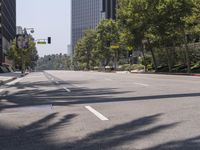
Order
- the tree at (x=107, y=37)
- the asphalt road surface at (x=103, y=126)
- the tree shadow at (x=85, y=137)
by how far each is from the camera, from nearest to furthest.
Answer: the tree shadow at (x=85, y=137)
the asphalt road surface at (x=103, y=126)
the tree at (x=107, y=37)

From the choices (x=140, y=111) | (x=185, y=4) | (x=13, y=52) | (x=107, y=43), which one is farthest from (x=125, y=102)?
(x=13, y=52)

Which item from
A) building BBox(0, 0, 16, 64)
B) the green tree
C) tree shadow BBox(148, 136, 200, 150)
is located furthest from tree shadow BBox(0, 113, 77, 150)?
the green tree

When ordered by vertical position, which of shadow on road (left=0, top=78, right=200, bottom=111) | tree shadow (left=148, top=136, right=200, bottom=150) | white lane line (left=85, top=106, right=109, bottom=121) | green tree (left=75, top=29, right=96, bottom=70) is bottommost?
shadow on road (left=0, top=78, right=200, bottom=111)

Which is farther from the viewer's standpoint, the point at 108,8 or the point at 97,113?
the point at 108,8

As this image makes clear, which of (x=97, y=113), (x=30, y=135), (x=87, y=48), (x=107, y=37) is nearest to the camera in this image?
(x=30, y=135)

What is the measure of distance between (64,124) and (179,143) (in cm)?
340

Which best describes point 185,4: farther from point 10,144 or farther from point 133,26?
point 10,144

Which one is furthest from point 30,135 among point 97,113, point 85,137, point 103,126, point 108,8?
point 108,8

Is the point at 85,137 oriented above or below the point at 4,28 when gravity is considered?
below

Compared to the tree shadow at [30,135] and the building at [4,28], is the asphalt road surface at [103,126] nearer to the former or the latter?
the tree shadow at [30,135]

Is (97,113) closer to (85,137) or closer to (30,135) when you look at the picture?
(30,135)

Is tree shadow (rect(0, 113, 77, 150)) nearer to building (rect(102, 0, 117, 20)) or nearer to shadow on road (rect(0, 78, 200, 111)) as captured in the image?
shadow on road (rect(0, 78, 200, 111))

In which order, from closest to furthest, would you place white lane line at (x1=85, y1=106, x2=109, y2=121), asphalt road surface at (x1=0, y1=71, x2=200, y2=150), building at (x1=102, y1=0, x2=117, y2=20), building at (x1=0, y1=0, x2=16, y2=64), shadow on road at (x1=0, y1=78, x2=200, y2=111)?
1. asphalt road surface at (x1=0, y1=71, x2=200, y2=150)
2. white lane line at (x1=85, y1=106, x2=109, y2=121)
3. shadow on road at (x1=0, y1=78, x2=200, y2=111)
4. building at (x1=0, y1=0, x2=16, y2=64)
5. building at (x1=102, y1=0, x2=117, y2=20)

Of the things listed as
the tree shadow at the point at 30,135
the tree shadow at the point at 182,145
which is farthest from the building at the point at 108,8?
the tree shadow at the point at 182,145
